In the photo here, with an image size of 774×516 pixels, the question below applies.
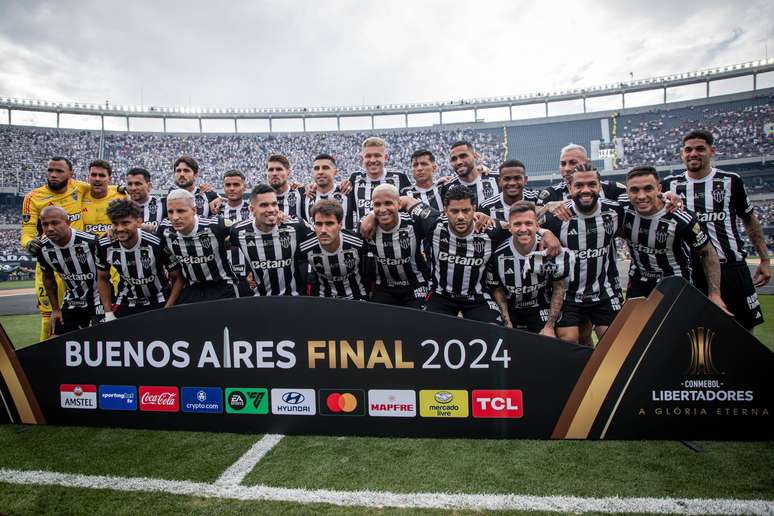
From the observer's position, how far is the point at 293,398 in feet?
9.58

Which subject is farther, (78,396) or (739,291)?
(739,291)

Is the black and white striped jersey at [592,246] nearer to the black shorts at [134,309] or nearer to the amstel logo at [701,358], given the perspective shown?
the amstel logo at [701,358]

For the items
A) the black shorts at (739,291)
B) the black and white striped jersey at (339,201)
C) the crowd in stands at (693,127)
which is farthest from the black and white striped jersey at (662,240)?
the crowd in stands at (693,127)

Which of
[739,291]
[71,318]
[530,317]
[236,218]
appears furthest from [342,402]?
[739,291]

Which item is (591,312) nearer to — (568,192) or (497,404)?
(568,192)

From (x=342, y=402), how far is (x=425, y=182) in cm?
310

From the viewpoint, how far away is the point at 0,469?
8.52 ft

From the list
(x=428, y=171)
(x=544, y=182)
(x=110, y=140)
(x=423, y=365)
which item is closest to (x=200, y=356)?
(x=423, y=365)

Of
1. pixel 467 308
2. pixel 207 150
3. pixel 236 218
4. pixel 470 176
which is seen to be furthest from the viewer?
pixel 207 150

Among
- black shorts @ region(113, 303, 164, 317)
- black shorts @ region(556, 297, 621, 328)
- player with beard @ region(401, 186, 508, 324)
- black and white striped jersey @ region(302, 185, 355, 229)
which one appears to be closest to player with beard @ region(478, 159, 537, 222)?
player with beard @ region(401, 186, 508, 324)

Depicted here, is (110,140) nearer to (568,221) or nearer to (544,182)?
(544,182)

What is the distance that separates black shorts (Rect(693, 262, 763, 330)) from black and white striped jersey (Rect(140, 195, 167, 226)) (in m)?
6.01

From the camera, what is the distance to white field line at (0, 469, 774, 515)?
2.09 meters

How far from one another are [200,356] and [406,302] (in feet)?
6.52
